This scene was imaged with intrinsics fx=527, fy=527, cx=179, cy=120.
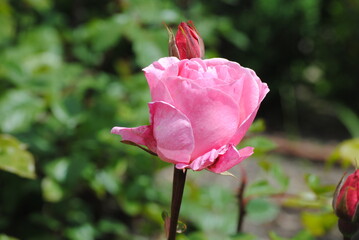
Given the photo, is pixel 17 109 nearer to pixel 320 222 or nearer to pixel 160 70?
pixel 320 222

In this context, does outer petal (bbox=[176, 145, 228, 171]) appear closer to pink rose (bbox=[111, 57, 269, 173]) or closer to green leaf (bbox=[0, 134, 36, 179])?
pink rose (bbox=[111, 57, 269, 173])

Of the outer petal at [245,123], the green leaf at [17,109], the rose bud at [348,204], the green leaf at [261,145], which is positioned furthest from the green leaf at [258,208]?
the green leaf at [17,109]

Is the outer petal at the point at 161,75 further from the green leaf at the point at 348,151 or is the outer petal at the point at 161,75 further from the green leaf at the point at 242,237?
the green leaf at the point at 348,151

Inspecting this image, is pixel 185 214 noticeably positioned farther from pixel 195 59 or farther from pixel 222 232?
pixel 195 59

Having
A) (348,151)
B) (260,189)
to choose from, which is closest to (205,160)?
(260,189)

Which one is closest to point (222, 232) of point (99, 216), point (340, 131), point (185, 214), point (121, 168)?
point (185, 214)

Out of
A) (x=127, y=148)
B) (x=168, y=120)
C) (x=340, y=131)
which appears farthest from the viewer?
(x=340, y=131)

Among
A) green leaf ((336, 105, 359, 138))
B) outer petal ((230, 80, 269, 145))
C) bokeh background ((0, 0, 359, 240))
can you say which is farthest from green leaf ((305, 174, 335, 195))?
green leaf ((336, 105, 359, 138))
